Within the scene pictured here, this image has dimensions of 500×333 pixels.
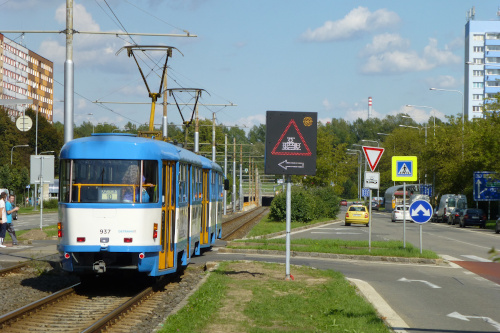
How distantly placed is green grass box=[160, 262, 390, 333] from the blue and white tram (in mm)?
1340

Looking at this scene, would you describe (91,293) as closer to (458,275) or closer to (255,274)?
(255,274)

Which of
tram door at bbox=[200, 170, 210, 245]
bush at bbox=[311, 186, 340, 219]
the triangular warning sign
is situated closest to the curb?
tram door at bbox=[200, 170, 210, 245]

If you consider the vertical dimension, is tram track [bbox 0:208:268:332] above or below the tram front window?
below

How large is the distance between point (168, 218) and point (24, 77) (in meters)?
119

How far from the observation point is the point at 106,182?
13672 millimetres

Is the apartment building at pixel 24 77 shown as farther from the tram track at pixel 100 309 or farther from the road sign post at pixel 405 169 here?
the tram track at pixel 100 309

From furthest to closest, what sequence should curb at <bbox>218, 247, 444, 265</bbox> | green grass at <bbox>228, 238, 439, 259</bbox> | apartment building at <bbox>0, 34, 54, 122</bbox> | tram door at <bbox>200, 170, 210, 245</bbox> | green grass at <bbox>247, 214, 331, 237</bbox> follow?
apartment building at <bbox>0, 34, 54, 122</bbox> < green grass at <bbox>247, 214, 331, 237</bbox> < green grass at <bbox>228, 238, 439, 259</bbox> < curb at <bbox>218, 247, 444, 265</bbox> < tram door at <bbox>200, 170, 210, 245</bbox>

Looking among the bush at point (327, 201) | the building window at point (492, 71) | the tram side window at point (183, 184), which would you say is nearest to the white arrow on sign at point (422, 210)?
the tram side window at point (183, 184)

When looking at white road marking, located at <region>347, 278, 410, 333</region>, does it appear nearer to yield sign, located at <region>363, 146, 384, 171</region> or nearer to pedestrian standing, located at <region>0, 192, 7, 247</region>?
yield sign, located at <region>363, 146, 384, 171</region>

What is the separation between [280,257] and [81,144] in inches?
432

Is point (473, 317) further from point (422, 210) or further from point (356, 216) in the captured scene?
point (356, 216)

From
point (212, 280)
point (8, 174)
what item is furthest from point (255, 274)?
point (8, 174)

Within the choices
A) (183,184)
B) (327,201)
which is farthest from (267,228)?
(183,184)

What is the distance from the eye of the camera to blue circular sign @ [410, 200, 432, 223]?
22.3 metres
